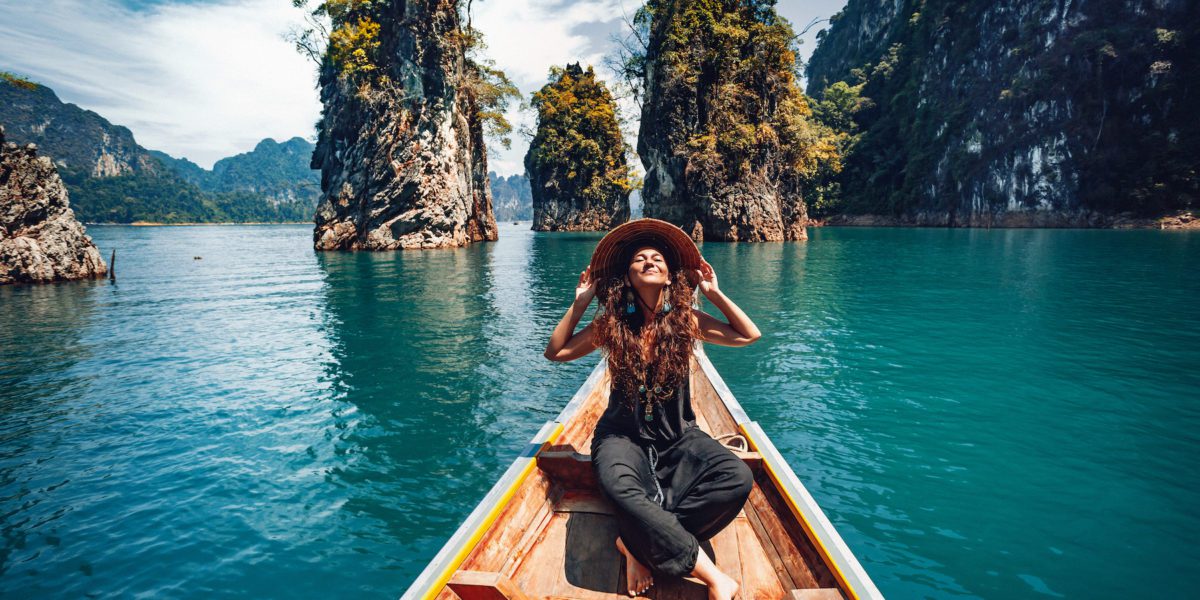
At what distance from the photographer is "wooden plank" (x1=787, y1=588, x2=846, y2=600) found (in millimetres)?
2244

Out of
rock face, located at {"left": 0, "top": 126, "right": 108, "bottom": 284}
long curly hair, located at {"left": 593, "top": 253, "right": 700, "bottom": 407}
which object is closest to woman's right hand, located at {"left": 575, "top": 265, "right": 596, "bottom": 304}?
long curly hair, located at {"left": 593, "top": 253, "right": 700, "bottom": 407}

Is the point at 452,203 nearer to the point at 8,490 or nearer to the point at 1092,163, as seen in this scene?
the point at 8,490

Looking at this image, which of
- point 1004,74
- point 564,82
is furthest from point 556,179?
point 1004,74

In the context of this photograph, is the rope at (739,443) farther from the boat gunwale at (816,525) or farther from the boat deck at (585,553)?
the boat deck at (585,553)

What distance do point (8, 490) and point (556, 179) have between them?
66.7 meters

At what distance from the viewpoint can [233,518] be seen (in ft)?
15.4

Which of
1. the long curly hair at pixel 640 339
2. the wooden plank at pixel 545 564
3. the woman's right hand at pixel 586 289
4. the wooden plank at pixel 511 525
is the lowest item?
the wooden plank at pixel 545 564

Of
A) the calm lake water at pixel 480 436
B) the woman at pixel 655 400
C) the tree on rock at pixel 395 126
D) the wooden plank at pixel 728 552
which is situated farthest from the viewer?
the tree on rock at pixel 395 126

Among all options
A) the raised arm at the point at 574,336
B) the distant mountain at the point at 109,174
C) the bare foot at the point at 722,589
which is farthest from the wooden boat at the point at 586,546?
the distant mountain at the point at 109,174

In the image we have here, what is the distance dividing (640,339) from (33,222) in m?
28.9

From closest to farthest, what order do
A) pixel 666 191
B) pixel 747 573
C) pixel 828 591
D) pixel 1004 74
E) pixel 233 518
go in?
pixel 828 591 < pixel 747 573 < pixel 233 518 < pixel 666 191 < pixel 1004 74

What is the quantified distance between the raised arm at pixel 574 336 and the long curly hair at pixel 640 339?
0.12m

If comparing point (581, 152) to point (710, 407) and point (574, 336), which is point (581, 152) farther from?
point (574, 336)

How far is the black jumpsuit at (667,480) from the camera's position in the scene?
257 centimetres
